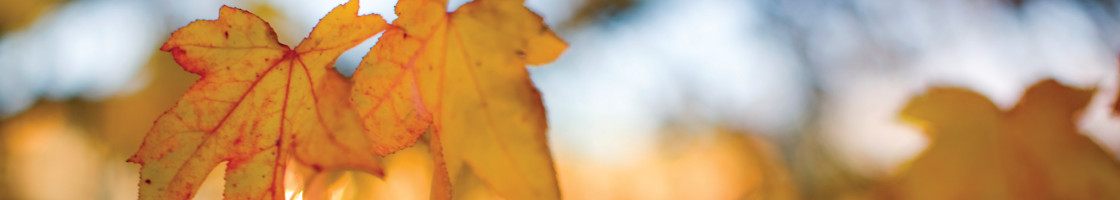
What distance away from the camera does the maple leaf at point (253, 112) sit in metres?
0.56

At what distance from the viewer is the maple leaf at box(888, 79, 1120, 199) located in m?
1.19

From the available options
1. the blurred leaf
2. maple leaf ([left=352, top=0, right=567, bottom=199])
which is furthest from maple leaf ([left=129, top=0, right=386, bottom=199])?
the blurred leaf

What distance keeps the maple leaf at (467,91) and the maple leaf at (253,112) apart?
4 cm

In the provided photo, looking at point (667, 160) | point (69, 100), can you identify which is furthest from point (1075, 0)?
point (69, 100)

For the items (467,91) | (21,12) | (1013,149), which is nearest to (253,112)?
(467,91)

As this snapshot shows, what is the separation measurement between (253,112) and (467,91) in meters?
0.22

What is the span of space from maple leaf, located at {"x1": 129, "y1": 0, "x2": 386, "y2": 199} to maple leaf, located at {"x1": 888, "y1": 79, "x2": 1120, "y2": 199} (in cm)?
103

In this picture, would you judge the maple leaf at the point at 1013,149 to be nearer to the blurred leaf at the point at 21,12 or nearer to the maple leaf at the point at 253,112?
the maple leaf at the point at 253,112

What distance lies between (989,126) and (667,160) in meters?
2.71

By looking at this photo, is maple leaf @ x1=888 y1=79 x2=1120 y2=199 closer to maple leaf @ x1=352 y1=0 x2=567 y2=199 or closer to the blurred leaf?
maple leaf @ x1=352 y1=0 x2=567 y2=199

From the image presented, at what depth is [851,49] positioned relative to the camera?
3.42 meters

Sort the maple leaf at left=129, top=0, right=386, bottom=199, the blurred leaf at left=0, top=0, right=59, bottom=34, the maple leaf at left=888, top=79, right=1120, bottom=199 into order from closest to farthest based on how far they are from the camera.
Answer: the maple leaf at left=129, top=0, right=386, bottom=199 → the maple leaf at left=888, top=79, right=1120, bottom=199 → the blurred leaf at left=0, top=0, right=59, bottom=34

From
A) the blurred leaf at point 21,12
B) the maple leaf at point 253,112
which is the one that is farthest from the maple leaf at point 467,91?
the blurred leaf at point 21,12

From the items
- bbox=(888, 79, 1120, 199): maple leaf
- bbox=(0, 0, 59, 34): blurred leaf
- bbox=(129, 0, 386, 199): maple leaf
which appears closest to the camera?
bbox=(129, 0, 386, 199): maple leaf
